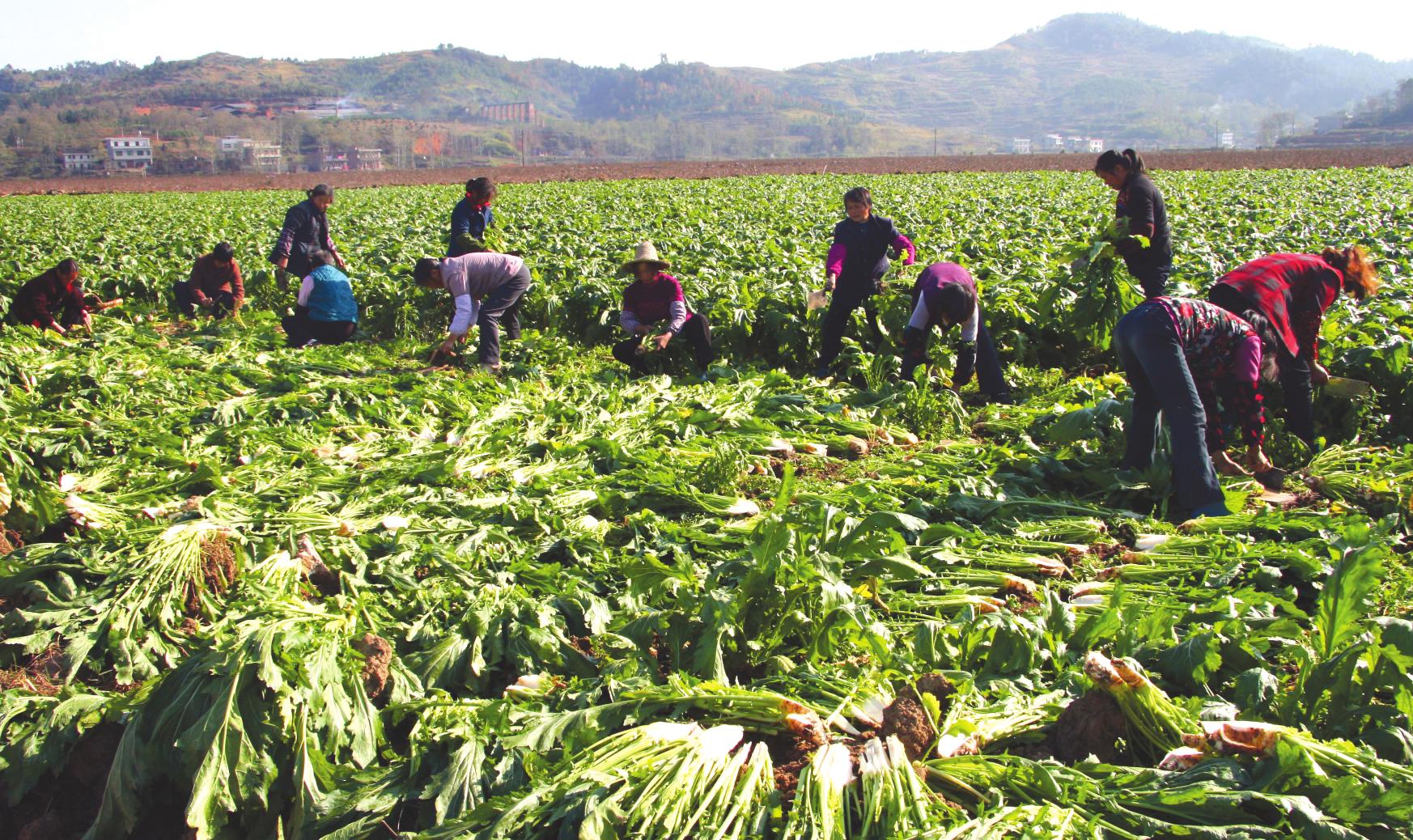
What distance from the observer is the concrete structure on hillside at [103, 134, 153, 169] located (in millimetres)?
111812

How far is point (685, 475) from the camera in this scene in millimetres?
5590

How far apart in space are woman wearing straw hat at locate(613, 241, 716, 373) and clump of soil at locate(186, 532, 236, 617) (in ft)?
15.0

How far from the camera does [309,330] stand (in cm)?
976

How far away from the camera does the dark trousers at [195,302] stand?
40.3ft

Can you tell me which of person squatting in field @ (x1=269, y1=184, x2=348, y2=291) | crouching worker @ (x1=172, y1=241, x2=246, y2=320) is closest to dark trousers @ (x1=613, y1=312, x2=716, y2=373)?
person squatting in field @ (x1=269, y1=184, x2=348, y2=291)

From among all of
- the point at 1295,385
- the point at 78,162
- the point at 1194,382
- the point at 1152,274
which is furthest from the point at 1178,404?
the point at 78,162

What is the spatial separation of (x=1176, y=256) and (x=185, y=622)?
452 inches

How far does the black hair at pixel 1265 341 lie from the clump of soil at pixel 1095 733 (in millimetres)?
3233

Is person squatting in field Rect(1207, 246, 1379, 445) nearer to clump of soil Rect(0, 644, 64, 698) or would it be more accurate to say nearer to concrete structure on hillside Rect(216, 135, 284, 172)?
clump of soil Rect(0, 644, 64, 698)

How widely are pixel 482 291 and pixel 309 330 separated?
7.38 ft

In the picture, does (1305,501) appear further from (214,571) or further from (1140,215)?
(214,571)

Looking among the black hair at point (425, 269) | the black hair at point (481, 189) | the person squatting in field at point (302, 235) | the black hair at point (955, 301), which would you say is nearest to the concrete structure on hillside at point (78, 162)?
the person squatting in field at point (302, 235)

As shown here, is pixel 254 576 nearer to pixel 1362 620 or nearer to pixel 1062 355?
pixel 1362 620

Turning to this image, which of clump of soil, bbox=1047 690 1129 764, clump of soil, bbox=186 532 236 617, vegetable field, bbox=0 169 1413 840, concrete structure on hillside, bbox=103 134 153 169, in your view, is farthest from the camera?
concrete structure on hillside, bbox=103 134 153 169
